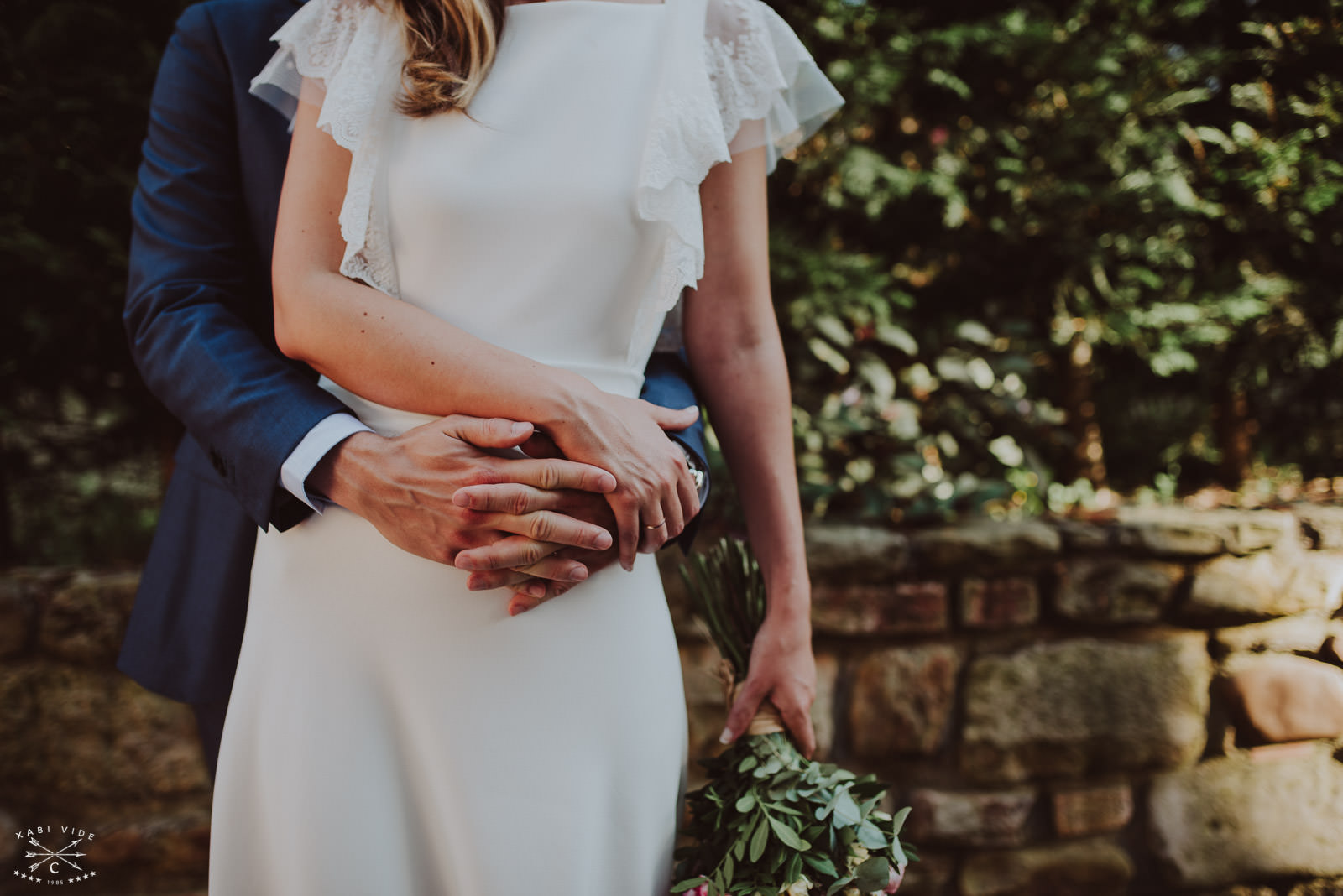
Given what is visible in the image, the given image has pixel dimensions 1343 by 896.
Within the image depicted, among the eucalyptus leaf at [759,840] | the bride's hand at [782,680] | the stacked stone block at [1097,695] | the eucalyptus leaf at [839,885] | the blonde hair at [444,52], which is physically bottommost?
the stacked stone block at [1097,695]

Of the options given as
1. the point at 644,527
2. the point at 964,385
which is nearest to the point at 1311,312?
the point at 964,385

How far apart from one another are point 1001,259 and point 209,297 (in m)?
2.57

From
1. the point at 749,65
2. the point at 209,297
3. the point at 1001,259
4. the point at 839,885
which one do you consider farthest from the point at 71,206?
the point at 1001,259

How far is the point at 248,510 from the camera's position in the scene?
0.96 meters

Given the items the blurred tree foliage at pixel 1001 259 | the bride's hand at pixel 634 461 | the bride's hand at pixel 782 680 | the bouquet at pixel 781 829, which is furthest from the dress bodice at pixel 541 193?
the blurred tree foliage at pixel 1001 259

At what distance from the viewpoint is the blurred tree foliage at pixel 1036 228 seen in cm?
248

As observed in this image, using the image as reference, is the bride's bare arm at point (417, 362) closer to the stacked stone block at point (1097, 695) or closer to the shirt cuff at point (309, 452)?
the shirt cuff at point (309, 452)

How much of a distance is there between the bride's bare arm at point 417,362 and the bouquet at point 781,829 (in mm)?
434

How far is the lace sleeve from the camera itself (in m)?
1.11

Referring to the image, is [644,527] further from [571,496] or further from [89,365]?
[89,365]

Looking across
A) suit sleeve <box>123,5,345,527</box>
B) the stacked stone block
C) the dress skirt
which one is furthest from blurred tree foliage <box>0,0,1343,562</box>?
the dress skirt

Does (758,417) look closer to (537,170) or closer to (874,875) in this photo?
(537,170)

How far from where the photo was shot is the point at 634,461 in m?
0.92

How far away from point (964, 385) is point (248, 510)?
2.35 meters
